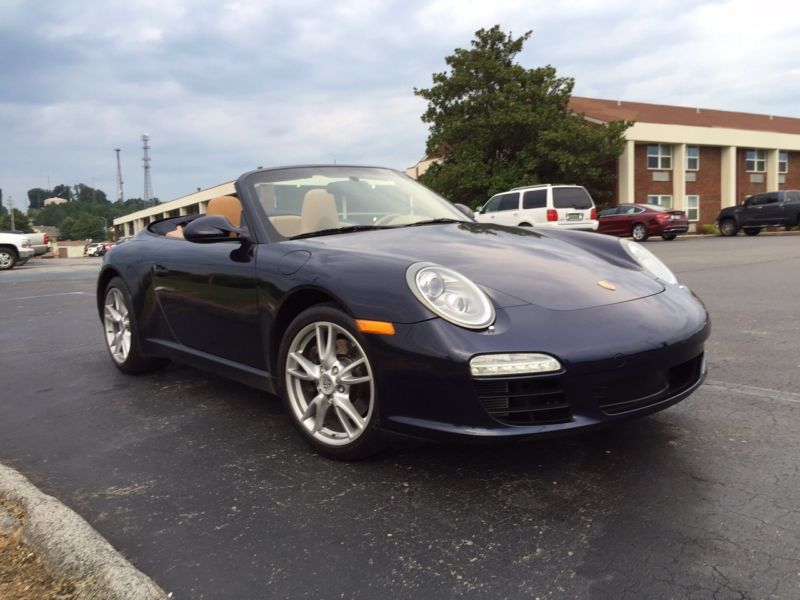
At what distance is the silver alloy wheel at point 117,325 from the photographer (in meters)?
4.57

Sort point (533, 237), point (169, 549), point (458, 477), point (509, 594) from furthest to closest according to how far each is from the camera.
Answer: point (533, 237), point (458, 477), point (169, 549), point (509, 594)

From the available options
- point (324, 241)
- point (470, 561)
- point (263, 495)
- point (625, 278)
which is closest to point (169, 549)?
point (263, 495)

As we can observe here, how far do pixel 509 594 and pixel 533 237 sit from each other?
81.5 inches

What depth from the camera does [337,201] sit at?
12.3ft

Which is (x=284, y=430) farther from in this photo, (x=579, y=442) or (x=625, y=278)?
(x=625, y=278)

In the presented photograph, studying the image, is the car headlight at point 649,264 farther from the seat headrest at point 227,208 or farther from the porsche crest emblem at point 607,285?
the seat headrest at point 227,208

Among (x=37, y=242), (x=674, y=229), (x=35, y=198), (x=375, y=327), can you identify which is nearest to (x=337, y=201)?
(x=375, y=327)

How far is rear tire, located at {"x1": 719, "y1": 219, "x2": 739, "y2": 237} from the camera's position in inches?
1062

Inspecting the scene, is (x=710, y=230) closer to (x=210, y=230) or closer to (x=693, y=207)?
(x=693, y=207)

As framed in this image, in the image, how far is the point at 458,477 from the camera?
8.60 feet

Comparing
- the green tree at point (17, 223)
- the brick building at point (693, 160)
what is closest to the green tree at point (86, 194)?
the green tree at point (17, 223)

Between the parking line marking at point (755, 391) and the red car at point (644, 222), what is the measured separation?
2183 cm

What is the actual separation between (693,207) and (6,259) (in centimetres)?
3188

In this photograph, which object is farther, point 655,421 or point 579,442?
point 655,421
